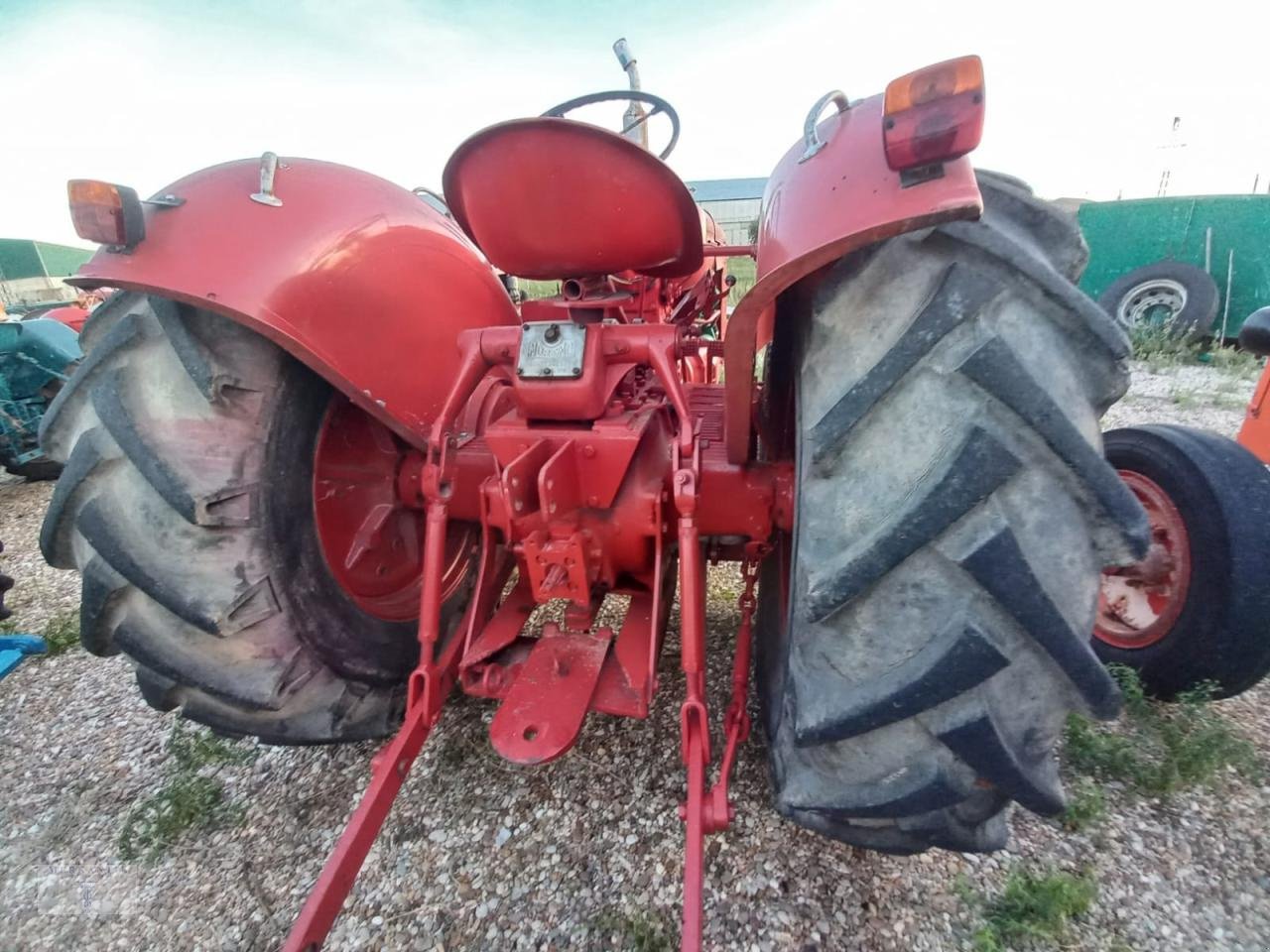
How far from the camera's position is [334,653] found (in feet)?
4.68

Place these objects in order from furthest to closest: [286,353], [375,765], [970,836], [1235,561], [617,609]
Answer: [617,609] < [1235,561] < [286,353] < [375,765] < [970,836]

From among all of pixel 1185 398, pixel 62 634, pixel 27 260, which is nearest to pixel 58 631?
pixel 62 634

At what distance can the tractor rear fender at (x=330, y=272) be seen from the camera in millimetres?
1156

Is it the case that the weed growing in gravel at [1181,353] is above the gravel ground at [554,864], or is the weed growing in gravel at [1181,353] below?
below

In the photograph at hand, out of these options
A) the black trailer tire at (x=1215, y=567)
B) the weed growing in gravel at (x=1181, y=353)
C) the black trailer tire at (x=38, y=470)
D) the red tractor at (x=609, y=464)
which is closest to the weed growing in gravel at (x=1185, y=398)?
the weed growing in gravel at (x=1181, y=353)

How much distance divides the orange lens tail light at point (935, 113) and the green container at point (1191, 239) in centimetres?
848

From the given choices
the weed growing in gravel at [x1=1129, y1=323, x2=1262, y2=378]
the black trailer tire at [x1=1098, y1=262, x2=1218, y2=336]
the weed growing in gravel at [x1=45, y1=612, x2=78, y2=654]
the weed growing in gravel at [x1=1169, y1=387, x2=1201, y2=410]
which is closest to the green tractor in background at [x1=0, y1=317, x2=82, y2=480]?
the weed growing in gravel at [x1=45, y1=612, x2=78, y2=654]

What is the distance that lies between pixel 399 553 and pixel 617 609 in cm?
94

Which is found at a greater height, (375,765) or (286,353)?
(286,353)

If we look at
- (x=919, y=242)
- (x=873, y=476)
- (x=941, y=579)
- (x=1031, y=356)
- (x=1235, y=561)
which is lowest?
(x=1235, y=561)

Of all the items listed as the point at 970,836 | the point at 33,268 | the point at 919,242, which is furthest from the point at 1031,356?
the point at 33,268

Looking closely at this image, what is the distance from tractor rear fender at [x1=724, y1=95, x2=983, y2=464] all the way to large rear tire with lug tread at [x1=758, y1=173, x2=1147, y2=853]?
0.31ft

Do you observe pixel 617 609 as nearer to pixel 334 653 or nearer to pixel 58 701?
pixel 334 653

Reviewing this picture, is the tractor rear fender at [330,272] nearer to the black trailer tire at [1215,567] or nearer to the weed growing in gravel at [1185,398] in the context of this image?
the black trailer tire at [1215,567]
